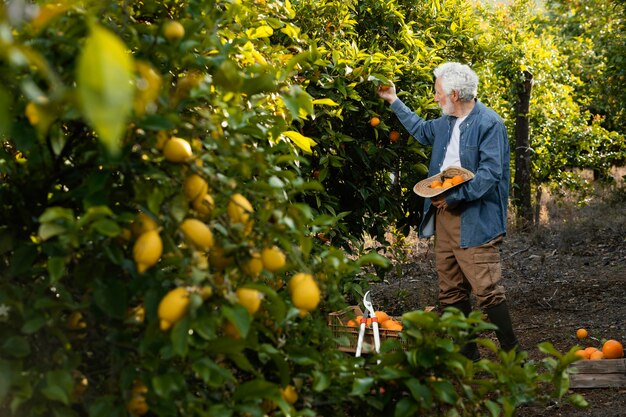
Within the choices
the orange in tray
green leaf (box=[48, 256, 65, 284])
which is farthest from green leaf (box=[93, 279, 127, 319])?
the orange in tray

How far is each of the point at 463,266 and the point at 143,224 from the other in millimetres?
2826

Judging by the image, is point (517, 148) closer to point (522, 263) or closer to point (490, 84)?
point (490, 84)

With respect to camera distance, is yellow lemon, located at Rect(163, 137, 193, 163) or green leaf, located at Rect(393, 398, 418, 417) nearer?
yellow lemon, located at Rect(163, 137, 193, 163)

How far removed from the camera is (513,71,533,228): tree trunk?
10.0 m

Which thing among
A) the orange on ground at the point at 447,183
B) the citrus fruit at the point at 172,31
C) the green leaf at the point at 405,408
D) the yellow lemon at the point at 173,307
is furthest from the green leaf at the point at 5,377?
the orange on ground at the point at 447,183

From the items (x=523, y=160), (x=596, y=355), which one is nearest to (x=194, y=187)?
(x=596, y=355)

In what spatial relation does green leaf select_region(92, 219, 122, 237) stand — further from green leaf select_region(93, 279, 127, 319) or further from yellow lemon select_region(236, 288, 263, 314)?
yellow lemon select_region(236, 288, 263, 314)

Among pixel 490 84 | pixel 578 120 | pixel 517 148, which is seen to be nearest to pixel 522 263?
pixel 517 148

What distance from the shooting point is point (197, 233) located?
148 cm

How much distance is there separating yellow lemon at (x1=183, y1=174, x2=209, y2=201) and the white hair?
2.73 metres

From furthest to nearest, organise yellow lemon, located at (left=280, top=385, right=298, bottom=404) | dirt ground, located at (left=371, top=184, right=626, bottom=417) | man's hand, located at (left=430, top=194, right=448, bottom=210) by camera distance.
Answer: dirt ground, located at (left=371, top=184, right=626, bottom=417), man's hand, located at (left=430, top=194, right=448, bottom=210), yellow lemon, located at (left=280, top=385, right=298, bottom=404)

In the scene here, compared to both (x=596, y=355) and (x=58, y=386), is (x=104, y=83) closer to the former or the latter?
(x=58, y=386)

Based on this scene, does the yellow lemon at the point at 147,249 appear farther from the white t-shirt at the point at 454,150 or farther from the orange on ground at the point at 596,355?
the orange on ground at the point at 596,355

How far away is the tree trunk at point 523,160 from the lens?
32.9ft
